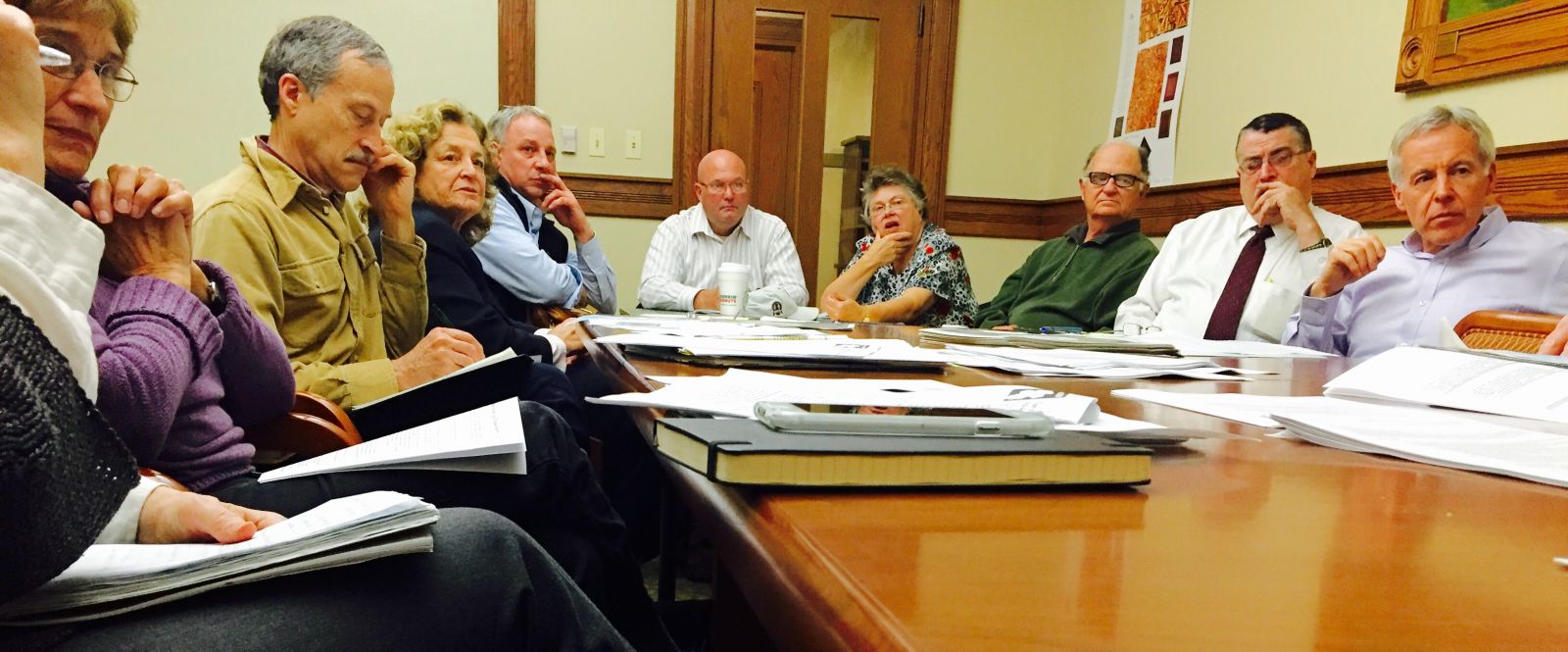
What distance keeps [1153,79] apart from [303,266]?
335cm

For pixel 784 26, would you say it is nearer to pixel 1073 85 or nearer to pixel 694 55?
pixel 694 55

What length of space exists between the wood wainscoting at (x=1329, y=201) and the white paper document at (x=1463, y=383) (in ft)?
4.97

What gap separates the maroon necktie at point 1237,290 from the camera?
2438 mm

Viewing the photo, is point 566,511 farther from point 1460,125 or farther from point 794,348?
point 1460,125

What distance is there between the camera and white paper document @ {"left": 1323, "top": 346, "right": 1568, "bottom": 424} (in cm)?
92

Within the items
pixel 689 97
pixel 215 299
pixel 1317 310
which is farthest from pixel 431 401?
pixel 689 97

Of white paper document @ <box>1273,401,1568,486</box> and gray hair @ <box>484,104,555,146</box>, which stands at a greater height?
gray hair @ <box>484,104,555,146</box>

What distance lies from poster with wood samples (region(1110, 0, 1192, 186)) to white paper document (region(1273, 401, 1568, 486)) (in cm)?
305

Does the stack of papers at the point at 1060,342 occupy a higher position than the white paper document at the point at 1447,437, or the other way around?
the white paper document at the point at 1447,437

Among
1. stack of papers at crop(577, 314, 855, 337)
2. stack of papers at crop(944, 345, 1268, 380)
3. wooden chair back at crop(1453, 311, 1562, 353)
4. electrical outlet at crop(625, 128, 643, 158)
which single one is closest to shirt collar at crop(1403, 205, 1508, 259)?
wooden chair back at crop(1453, 311, 1562, 353)

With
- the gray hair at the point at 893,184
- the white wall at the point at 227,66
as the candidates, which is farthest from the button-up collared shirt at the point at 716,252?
the white wall at the point at 227,66

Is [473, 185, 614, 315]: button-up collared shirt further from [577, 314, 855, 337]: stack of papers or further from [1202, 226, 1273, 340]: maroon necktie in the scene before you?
[1202, 226, 1273, 340]: maroon necktie

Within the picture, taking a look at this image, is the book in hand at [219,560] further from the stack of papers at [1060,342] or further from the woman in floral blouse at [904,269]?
the woman in floral blouse at [904,269]

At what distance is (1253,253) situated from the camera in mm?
2525
